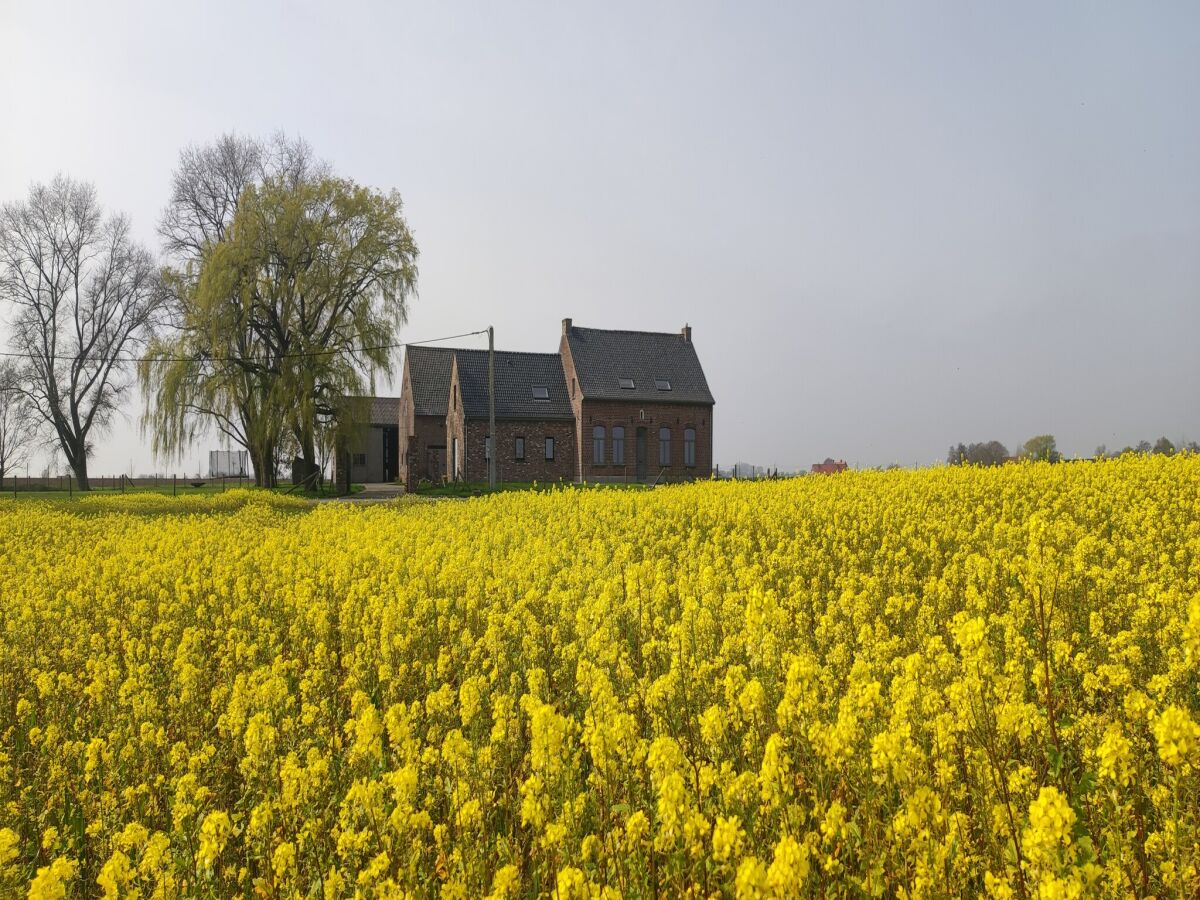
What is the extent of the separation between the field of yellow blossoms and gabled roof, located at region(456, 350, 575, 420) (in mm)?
27973

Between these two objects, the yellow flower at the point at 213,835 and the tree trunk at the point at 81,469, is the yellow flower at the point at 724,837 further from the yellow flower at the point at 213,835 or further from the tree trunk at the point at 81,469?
the tree trunk at the point at 81,469

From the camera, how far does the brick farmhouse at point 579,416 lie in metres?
37.5

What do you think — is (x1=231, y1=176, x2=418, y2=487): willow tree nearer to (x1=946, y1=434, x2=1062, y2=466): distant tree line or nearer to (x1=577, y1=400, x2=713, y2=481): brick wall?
(x1=577, y1=400, x2=713, y2=481): brick wall

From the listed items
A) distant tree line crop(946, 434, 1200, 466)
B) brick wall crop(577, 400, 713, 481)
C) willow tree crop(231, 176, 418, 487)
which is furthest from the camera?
brick wall crop(577, 400, 713, 481)

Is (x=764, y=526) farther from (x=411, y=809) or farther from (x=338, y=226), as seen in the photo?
(x=338, y=226)

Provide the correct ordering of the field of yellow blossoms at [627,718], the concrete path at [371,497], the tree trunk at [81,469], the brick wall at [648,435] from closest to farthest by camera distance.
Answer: the field of yellow blossoms at [627,718] < the concrete path at [371,497] < the brick wall at [648,435] < the tree trunk at [81,469]

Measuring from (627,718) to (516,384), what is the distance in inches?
1429

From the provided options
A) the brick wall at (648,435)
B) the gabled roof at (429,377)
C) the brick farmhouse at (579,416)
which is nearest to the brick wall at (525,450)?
the brick farmhouse at (579,416)

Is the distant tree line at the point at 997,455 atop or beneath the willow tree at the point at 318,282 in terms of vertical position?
beneath

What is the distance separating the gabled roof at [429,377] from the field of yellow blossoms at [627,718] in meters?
32.7

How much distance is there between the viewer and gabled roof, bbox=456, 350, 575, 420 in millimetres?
37531

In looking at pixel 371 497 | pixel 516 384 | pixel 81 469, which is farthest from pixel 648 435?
pixel 81 469

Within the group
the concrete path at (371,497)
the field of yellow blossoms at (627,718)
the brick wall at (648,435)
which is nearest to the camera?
the field of yellow blossoms at (627,718)

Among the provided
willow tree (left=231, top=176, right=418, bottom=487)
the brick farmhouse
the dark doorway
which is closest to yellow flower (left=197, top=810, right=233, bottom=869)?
willow tree (left=231, top=176, right=418, bottom=487)
